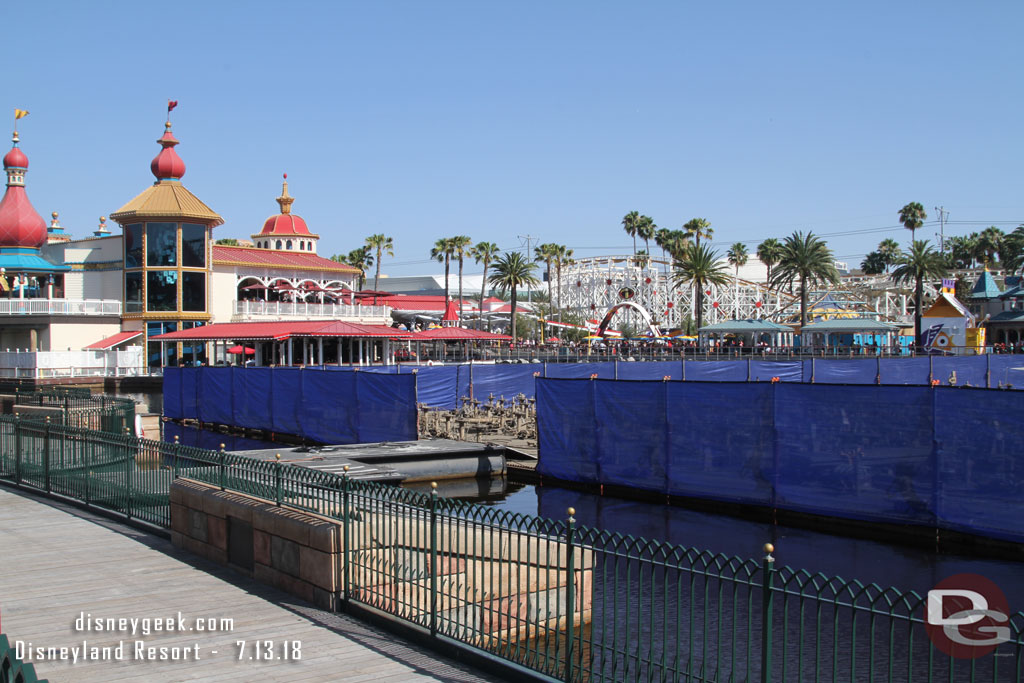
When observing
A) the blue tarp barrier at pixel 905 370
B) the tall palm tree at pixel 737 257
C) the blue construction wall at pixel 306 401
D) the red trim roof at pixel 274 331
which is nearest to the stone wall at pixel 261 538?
the blue construction wall at pixel 306 401

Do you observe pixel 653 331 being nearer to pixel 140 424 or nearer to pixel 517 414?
pixel 517 414

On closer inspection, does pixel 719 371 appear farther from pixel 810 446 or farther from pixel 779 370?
pixel 810 446

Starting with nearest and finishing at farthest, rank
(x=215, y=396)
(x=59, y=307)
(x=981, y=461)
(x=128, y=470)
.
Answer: (x=981, y=461) < (x=128, y=470) < (x=215, y=396) < (x=59, y=307)

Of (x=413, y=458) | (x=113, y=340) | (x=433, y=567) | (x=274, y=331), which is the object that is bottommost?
(x=413, y=458)

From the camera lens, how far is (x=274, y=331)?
5419cm

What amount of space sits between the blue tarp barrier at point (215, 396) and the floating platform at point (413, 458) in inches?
398

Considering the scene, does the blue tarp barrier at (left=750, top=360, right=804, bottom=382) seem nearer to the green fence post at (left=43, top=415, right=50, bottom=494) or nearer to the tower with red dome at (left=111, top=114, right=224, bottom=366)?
the green fence post at (left=43, top=415, right=50, bottom=494)

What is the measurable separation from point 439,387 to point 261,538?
20286mm

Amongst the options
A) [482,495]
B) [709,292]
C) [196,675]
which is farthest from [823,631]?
[709,292]

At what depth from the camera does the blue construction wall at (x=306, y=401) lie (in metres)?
25.3

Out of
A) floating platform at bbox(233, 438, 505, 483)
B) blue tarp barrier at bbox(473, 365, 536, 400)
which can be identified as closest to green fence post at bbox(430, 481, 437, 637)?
floating platform at bbox(233, 438, 505, 483)

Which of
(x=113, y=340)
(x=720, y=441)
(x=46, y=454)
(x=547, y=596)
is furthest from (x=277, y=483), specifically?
(x=113, y=340)

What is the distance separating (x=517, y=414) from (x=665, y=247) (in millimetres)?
88011

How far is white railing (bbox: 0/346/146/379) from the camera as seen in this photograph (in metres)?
53.6
